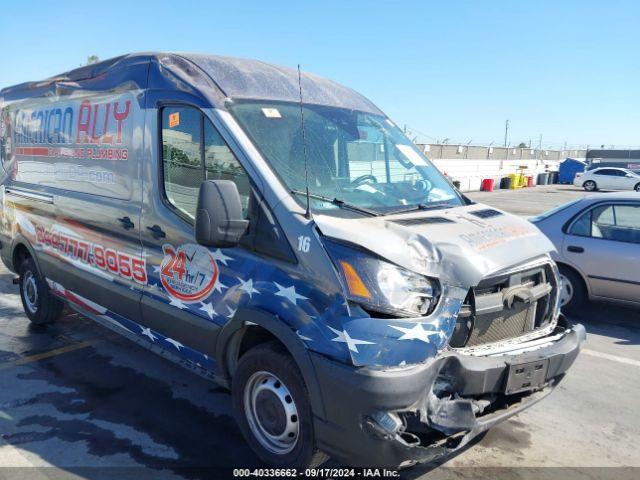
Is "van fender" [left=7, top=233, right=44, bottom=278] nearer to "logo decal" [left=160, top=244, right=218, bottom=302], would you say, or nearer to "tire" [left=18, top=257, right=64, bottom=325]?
"tire" [left=18, top=257, right=64, bottom=325]

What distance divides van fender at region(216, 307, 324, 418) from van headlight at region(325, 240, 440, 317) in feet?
1.37

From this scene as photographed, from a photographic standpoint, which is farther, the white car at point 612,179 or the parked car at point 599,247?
the white car at point 612,179

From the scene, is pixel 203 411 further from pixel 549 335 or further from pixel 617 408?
pixel 617 408

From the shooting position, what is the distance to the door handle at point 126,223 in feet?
14.1

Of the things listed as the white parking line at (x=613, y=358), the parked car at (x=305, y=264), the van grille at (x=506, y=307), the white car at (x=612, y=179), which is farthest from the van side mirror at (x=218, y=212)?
the white car at (x=612, y=179)

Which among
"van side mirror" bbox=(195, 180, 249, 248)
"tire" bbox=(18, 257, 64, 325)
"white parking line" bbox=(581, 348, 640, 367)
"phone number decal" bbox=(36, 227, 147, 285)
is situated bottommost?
"white parking line" bbox=(581, 348, 640, 367)

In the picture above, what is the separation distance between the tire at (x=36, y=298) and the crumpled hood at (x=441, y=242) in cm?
418

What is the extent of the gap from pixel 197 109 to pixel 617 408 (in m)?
3.98

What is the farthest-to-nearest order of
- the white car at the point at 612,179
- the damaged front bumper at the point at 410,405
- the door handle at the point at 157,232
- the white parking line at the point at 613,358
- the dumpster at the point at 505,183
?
the dumpster at the point at 505,183 → the white car at the point at 612,179 → the white parking line at the point at 613,358 → the door handle at the point at 157,232 → the damaged front bumper at the point at 410,405

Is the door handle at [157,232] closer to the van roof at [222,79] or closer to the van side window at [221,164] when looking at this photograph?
the van side window at [221,164]

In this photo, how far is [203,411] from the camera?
426 centimetres

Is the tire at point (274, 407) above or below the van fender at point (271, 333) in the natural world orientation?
below

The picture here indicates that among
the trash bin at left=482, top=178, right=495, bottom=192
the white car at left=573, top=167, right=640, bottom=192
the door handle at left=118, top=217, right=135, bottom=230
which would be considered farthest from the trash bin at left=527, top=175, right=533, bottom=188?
the door handle at left=118, top=217, right=135, bottom=230

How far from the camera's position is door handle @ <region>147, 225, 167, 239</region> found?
3.98 m
